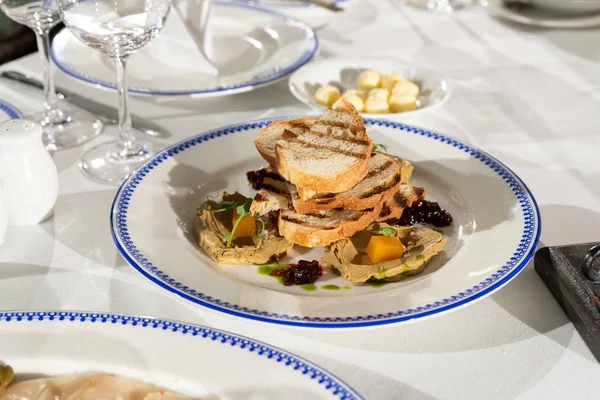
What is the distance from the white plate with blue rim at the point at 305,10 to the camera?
2.77m

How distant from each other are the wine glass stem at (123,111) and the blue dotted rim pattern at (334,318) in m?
0.19

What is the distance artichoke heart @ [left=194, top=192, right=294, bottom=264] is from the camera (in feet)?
4.50

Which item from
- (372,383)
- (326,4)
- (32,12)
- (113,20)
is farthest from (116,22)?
(326,4)

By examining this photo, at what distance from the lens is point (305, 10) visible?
110 inches

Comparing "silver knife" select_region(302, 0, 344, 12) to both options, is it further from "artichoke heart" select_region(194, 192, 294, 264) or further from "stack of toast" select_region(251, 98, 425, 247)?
"artichoke heart" select_region(194, 192, 294, 264)

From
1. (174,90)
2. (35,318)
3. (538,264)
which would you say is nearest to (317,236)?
(538,264)

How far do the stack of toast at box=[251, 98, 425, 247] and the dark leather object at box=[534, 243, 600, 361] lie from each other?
0.32 m

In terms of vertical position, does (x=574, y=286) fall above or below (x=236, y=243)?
above

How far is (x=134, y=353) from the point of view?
104 centimetres

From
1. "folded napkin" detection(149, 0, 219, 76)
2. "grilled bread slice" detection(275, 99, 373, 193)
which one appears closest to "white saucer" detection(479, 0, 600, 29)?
"folded napkin" detection(149, 0, 219, 76)

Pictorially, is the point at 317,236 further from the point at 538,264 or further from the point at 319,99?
the point at 319,99

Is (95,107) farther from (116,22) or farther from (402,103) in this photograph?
(402,103)

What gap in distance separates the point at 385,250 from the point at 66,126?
3.57ft

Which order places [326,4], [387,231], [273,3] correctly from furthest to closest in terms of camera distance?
1. [273,3]
2. [326,4]
3. [387,231]
